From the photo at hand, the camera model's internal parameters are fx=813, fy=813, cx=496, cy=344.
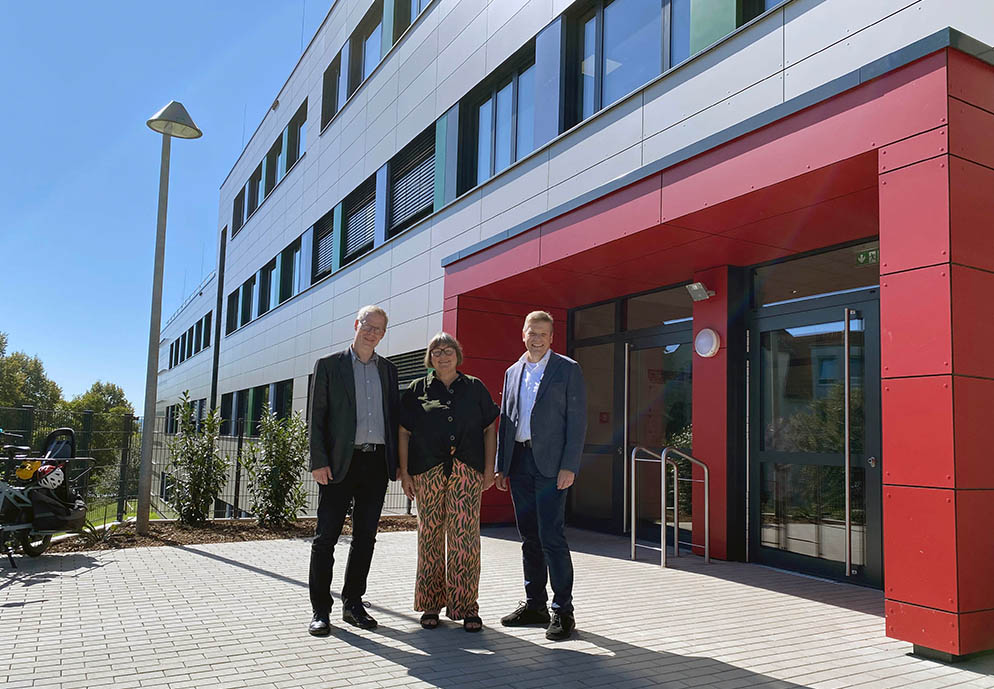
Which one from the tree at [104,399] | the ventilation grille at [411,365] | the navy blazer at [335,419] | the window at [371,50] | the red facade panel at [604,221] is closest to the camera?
the navy blazer at [335,419]

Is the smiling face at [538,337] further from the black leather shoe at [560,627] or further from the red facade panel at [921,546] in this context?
the red facade panel at [921,546]

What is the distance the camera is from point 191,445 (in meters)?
9.91

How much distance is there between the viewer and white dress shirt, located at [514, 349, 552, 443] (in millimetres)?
4914

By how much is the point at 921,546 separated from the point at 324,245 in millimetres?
16435

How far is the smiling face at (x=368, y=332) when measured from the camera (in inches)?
194

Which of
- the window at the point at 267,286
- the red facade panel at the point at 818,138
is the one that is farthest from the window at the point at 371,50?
the red facade panel at the point at 818,138

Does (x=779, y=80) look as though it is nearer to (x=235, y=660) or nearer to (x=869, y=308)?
(x=869, y=308)

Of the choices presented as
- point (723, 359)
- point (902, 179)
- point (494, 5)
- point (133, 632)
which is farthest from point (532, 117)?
point (133, 632)

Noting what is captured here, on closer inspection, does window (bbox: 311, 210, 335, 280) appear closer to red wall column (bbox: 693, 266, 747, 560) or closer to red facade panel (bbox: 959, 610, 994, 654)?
red wall column (bbox: 693, 266, 747, 560)

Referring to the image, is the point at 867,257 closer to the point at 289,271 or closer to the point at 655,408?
the point at 655,408

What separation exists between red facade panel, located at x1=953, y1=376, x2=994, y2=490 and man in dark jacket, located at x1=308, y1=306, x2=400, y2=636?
10.3ft

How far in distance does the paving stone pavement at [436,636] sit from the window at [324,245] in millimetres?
12183

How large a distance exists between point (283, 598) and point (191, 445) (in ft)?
15.5

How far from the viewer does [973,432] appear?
4340mm
